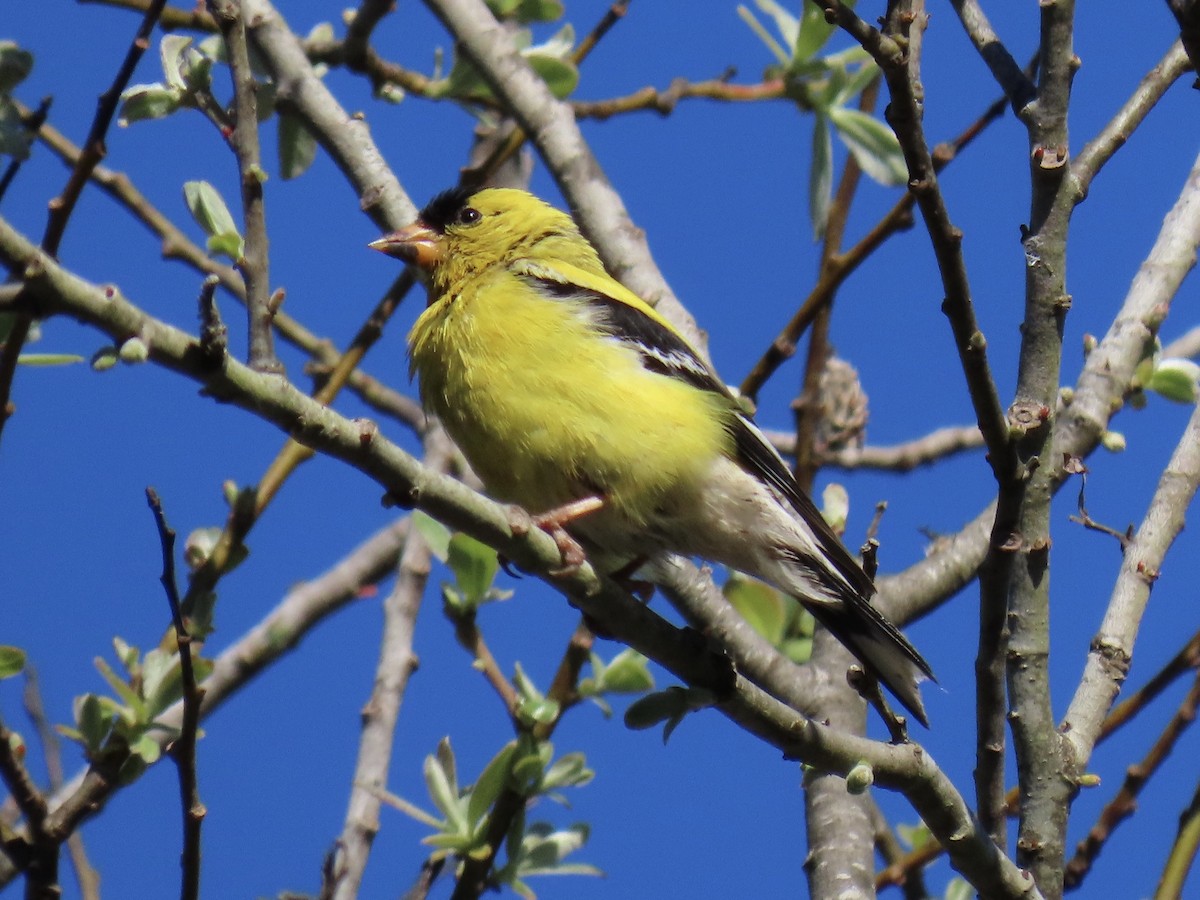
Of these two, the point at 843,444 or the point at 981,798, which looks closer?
the point at 981,798

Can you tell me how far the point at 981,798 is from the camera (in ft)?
8.90

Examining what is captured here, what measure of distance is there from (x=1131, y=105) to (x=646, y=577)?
5.21 feet

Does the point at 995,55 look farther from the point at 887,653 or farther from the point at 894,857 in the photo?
the point at 894,857

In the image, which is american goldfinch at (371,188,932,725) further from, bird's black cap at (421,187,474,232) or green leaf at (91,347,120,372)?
A: green leaf at (91,347,120,372)

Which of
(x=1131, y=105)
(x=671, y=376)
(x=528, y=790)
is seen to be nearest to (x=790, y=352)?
(x=671, y=376)

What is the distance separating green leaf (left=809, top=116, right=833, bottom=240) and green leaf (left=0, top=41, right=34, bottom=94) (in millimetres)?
2140

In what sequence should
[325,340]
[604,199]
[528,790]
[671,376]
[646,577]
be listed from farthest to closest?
[325,340], [604,199], [646,577], [671,376], [528,790]

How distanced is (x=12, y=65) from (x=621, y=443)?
151cm

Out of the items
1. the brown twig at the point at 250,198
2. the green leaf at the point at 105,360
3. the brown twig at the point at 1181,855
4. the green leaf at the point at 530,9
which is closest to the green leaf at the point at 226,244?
the brown twig at the point at 250,198

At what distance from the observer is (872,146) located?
4125 mm

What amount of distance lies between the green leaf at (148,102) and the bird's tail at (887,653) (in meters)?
1.95

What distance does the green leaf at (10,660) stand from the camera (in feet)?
8.87

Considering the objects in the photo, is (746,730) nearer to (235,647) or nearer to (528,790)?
(528,790)

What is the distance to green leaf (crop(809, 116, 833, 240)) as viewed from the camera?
13.7ft
